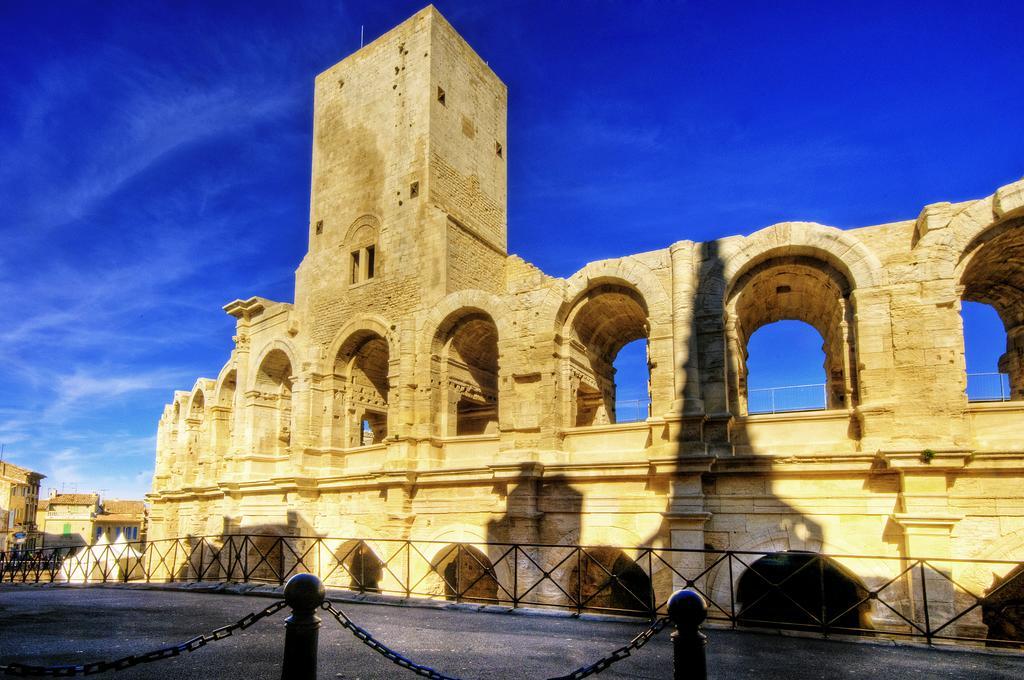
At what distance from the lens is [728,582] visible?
12586mm

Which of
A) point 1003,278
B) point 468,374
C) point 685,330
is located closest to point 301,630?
point 685,330

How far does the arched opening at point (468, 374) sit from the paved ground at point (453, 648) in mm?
7750

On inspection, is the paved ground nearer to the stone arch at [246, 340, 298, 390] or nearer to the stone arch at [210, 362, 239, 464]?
the stone arch at [246, 340, 298, 390]

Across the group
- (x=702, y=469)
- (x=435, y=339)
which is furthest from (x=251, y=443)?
(x=702, y=469)

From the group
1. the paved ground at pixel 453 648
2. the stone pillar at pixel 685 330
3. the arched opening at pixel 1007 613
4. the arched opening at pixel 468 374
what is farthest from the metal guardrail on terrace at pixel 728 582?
the arched opening at pixel 468 374

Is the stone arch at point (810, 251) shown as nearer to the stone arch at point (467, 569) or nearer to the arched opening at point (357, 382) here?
the stone arch at point (467, 569)

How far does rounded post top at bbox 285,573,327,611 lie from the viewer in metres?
4.15

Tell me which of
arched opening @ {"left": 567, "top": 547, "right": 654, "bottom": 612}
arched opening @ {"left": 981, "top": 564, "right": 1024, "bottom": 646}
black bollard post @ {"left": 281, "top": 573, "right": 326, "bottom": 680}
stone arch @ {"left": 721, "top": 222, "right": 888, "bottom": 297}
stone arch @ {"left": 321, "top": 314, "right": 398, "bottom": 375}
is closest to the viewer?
black bollard post @ {"left": 281, "top": 573, "right": 326, "bottom": 680}

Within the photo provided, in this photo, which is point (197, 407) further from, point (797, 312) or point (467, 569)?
point (797, 312)

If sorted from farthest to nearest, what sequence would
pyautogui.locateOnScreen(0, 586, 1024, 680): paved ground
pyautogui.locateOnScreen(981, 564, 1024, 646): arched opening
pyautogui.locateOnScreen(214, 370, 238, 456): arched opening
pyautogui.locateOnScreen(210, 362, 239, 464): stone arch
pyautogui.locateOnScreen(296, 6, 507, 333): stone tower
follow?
pyautogui.locateOnScreen(214, 370, 238, 456): arched opening, pyautogui.locateOnScreen(210, 362, 239, 464): stone arch, pyautogui.locateOnScreen(296, 6, 507, 333): stone tower, pyautogui.locateOnScreen(981, 564, 1024, 646): arched opening, pyautogui.locateOnScreen(0, 586, 1024, 680): paved ground

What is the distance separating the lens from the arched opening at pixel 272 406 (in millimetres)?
21719

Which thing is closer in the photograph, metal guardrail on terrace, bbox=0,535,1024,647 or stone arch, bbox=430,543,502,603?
metal guardrail on terrace, bbox=0,535,1024,647

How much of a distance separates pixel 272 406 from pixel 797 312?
1521cm

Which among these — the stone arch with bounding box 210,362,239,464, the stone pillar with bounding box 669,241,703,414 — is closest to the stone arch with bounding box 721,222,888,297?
the stone pillar with bounding box 669,241,703,414
